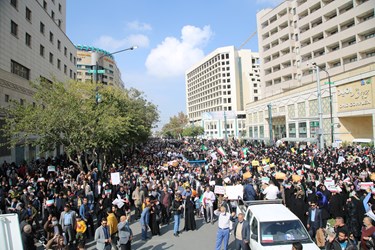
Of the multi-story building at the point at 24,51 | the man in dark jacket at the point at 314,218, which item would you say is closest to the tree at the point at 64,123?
the multi-story building at the point at 24,51

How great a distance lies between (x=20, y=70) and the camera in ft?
87.8

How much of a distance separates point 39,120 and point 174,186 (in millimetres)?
9788

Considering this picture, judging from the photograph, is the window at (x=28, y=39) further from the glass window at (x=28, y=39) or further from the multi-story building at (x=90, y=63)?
the multi-story building at (x=90, y=63)

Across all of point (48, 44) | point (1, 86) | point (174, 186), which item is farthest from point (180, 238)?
point (48, 44)

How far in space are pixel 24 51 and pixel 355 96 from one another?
34.1m

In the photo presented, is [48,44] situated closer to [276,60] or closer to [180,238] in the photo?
[180,238]

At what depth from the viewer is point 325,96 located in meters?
38.0

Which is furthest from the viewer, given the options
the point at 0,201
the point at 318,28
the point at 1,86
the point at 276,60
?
the point at 276,60

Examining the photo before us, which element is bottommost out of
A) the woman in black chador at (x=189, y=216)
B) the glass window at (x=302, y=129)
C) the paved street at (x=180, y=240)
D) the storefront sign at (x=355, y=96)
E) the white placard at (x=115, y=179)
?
the paved street at (x=180, y=240)

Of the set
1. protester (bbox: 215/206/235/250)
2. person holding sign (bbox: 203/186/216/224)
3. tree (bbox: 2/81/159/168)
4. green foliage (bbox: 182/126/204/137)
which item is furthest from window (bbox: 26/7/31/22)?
green foliage (bbox: 182/126/204/137)

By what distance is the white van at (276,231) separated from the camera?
23.2 feet

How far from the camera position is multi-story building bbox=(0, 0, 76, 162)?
23634 millimetres

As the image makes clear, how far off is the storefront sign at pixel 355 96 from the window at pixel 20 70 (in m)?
33.7

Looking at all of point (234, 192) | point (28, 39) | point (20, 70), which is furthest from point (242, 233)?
point (28, 39)
